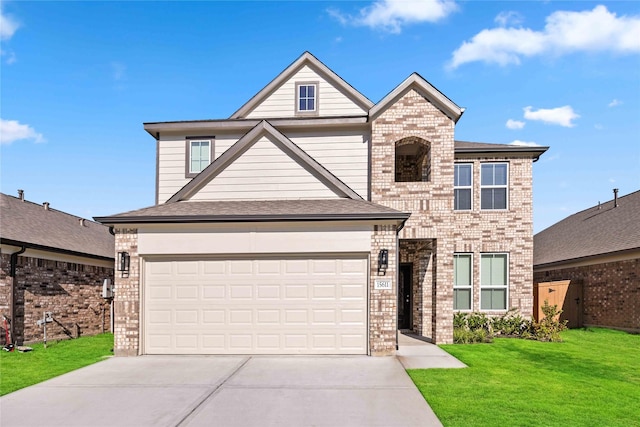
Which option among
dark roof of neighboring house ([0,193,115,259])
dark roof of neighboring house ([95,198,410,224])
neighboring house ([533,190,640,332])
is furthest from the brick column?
dark roof of neighboring house ([0,193,115,259])

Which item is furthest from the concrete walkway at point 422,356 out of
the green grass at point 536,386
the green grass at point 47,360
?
the green grass at point 47,360

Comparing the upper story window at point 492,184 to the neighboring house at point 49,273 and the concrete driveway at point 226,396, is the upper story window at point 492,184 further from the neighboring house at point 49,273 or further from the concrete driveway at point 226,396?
the neighboring house at point 49,273

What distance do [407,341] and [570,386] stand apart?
5147 mm

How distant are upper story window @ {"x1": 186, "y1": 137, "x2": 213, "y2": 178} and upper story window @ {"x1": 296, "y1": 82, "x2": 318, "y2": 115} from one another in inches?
147

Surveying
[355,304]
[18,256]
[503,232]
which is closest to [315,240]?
[355,304]

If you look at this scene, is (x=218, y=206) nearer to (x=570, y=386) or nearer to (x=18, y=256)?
(x=18, y=256)

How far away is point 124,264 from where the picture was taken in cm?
1025

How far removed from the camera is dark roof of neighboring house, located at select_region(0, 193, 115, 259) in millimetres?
12164

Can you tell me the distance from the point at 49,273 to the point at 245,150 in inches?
299

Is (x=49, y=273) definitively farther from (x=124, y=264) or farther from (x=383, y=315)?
(x=383, y=315)

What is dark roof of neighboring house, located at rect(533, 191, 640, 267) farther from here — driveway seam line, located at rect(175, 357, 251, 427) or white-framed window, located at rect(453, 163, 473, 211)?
driveway seam line, located at rect(175, 357, 251, 427)

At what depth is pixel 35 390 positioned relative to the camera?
23.9 ft

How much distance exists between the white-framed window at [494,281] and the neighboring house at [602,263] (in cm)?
285

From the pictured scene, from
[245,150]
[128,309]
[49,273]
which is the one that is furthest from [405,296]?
[49,273]
